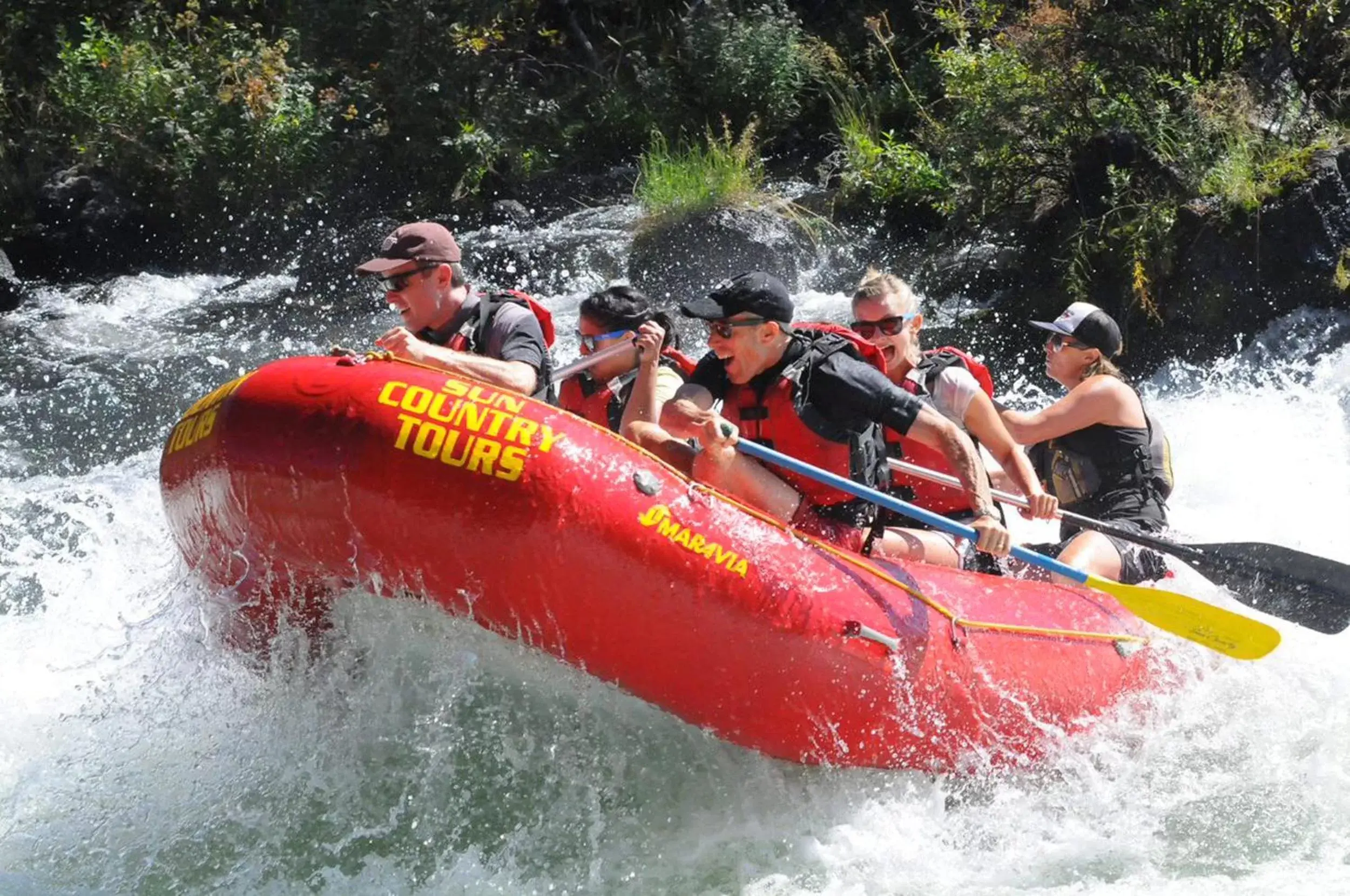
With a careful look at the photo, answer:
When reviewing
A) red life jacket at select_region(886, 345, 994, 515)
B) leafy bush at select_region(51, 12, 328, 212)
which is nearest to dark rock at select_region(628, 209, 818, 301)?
leafy bush at select_region(51, 12, 328, 212)

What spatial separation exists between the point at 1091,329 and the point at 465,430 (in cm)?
232

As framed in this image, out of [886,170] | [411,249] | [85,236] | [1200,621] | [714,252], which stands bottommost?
[85,236]

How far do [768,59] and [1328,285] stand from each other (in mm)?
4810

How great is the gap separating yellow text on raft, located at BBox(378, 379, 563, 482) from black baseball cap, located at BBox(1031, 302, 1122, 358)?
6.81 ft

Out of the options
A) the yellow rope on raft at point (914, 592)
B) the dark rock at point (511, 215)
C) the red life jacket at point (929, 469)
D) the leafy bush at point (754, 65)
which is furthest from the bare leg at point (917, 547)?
the leafy bush at point (754, 65)

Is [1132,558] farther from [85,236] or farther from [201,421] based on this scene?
[85,236]

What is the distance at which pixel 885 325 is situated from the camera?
4.59 m

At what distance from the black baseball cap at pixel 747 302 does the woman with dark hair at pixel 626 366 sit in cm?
32

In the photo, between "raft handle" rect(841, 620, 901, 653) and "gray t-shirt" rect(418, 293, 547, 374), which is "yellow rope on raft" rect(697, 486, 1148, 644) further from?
"gray t-shirt" rect(418, 293, 547, 374)

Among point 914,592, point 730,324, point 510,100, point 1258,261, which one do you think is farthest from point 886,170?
point 914,592

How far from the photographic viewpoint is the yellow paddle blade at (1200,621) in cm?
429

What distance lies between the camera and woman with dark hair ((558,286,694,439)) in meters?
4.37

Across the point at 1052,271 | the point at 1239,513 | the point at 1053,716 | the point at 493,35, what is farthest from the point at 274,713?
the point at 493,35

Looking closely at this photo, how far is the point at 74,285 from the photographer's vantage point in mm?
10836
